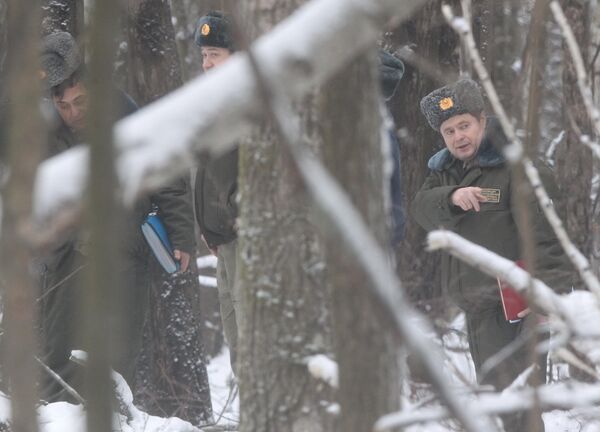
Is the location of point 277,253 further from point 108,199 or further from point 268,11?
point 108,199

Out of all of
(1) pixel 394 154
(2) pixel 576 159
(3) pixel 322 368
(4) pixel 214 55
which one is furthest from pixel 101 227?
(2) pixel 576 159

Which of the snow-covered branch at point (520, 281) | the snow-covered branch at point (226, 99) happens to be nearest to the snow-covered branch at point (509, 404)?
the snow-covered branch at point (520, 281)

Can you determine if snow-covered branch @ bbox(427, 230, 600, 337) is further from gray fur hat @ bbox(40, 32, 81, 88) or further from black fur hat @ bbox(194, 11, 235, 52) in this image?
gray fur hat @ bbox(40, 32, 81, 88)

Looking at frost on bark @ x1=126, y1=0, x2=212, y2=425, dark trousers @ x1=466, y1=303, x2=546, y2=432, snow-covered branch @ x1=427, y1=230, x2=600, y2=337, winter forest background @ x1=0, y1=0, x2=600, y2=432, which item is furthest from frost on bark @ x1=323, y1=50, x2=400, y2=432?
frost on bark @ x1=126, y1=0, x2=212, y2=425

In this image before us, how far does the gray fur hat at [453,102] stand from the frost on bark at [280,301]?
1.72 m

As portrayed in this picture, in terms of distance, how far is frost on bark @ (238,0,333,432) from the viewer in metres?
3.16

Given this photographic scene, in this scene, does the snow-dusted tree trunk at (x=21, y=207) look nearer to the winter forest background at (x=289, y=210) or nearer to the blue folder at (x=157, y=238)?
the winter forest background at (x=289, y=210)

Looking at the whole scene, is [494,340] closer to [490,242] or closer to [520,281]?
[490,242]

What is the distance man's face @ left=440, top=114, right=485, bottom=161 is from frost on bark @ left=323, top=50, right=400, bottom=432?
2.94m

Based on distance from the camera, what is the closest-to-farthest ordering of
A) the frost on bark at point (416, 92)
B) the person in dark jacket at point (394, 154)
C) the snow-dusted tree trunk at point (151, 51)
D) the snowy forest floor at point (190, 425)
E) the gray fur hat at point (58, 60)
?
the snowy forest floor at point (190, 425) < the person in dark jacket at point (394, 154) < the gray fur hat at point (58, 60) < the frost on bark at point (416, 92) < the snow-dusted tree trunk at point (151, 51)

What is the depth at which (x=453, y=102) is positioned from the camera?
4.68m

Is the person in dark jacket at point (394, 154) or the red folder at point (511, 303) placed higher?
the person in dark jacket at point (394, 154)

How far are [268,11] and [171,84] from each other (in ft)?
11.7

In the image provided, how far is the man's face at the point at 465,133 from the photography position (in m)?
4.72
